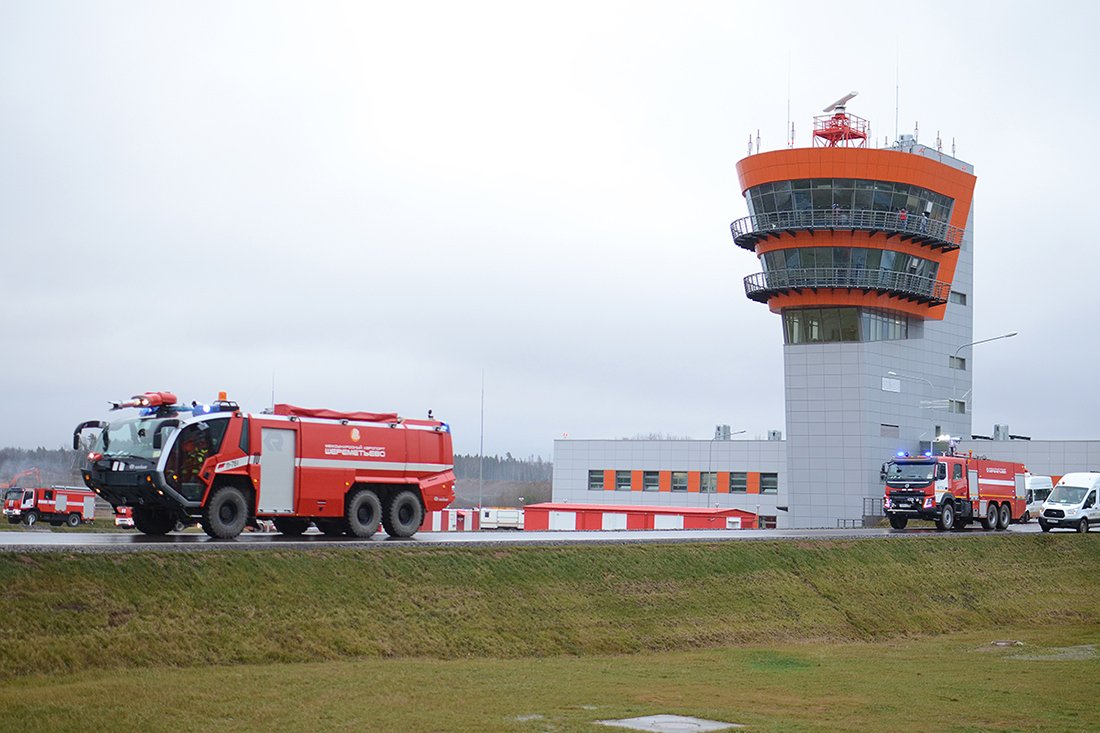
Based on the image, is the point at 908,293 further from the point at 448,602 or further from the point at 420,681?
the point at 420,681

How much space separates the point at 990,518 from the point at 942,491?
5037 mm

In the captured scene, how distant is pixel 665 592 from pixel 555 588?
3307 millimetres

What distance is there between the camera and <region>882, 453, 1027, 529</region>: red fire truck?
50156 mm

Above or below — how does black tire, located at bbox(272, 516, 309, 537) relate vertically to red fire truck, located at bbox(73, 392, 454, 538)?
below

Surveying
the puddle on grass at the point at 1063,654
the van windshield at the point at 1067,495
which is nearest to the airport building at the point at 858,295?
the van windshield at the point at 1067,495

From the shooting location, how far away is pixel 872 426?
Answer: 7731 cm

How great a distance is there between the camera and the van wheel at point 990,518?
5341 centimetres

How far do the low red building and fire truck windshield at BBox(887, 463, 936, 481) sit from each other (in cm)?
2142

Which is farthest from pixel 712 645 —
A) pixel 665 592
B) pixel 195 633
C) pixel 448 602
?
pixel 195 633

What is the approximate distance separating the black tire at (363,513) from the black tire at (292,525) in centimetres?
121

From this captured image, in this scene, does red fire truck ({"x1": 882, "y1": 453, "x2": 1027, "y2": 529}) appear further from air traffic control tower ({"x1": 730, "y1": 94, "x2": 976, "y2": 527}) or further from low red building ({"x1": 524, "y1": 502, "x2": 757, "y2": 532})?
air traffic control tower ({"x1": 730, "y1": 94, "x2": 976, "y2": 527})

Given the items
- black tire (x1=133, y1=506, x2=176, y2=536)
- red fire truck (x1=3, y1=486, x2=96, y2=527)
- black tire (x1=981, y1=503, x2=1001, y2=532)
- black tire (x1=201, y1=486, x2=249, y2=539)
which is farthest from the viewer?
red fire truck (x1=3, y1=486, x2=96, y2=527)

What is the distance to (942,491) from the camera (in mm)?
50219

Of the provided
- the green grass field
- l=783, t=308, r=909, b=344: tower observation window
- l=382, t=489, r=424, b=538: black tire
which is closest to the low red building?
l=783, t=308, r=909, b=344: tower observation window
